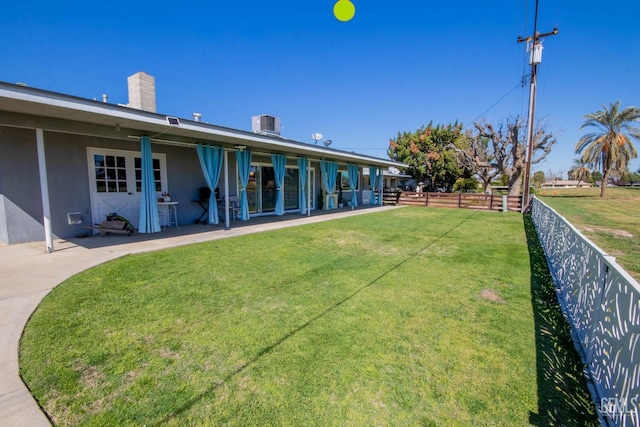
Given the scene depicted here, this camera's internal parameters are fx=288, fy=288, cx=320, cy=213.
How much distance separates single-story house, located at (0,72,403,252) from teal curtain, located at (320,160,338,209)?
94.6 inches

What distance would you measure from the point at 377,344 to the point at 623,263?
562 cm

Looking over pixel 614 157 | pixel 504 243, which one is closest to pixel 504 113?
pixel 614 157

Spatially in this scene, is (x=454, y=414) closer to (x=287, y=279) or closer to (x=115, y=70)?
(x=287, y=279)

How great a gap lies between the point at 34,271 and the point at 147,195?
2943mm

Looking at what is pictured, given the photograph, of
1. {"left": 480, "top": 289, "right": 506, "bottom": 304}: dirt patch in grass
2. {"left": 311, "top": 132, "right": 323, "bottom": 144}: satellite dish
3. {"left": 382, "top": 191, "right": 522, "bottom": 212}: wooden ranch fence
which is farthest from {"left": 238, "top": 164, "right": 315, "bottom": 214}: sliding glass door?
{"left": 480, "top": 289, "right": 506, "bottom": 304}: dirt patch in grass

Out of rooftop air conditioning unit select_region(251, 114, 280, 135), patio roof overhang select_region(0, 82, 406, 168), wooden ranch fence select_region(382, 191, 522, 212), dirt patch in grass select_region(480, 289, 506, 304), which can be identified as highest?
rooftop air conditioning unit select_region(251, 114, 280, 135)

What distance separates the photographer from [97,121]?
575 cm

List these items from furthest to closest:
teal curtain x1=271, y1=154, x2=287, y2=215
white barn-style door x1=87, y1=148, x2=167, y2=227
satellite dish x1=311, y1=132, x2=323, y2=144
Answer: satellite dish x1=311, y1=132, x2=323, y2=144, teal curtain x1=271, y1=154, x2=287, y2=215, white barn-style door x1=87, y1=148, x2=167, y2=227

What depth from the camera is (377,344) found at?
2.54m

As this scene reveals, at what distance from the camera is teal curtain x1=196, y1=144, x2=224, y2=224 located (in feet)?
25.8

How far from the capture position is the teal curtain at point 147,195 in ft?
22.2

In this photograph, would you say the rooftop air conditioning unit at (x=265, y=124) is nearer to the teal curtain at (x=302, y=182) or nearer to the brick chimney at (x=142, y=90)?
the teal curtain at (x=302, y=182)

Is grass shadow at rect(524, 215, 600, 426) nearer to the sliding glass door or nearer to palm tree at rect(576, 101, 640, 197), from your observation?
the sliding glass door

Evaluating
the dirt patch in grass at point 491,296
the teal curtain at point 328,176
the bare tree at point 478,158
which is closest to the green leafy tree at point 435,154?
the bare tree at point 478,158
